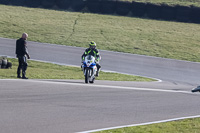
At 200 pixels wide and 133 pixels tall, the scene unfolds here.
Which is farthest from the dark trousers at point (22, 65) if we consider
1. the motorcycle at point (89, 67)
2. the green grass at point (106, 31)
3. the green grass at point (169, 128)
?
the green grass at point (106, 31)

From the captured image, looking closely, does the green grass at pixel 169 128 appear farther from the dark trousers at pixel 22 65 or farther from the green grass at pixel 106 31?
the green grass at pixel 106 31

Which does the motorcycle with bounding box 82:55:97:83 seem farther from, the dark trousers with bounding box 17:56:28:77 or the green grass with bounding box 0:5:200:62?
the green grass with bounding box 0:5:200:62

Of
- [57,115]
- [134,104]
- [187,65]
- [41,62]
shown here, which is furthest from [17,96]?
[187,65]

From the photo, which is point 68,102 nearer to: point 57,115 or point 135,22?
point 57,115

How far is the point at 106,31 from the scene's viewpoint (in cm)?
3378

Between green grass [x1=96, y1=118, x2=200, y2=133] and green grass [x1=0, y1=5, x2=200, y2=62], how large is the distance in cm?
1844

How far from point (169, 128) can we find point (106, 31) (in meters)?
25.2

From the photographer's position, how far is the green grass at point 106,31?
2967cm

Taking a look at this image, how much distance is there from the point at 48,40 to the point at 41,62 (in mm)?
7548

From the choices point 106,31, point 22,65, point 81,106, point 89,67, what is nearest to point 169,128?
point 81,106

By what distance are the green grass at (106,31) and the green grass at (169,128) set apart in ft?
60.5

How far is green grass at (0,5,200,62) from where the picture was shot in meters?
29.7

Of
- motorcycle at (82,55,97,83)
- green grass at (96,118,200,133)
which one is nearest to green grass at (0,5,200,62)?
motorcycle at (82,55,97,83)

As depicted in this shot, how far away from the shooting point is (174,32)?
34.7 metres
